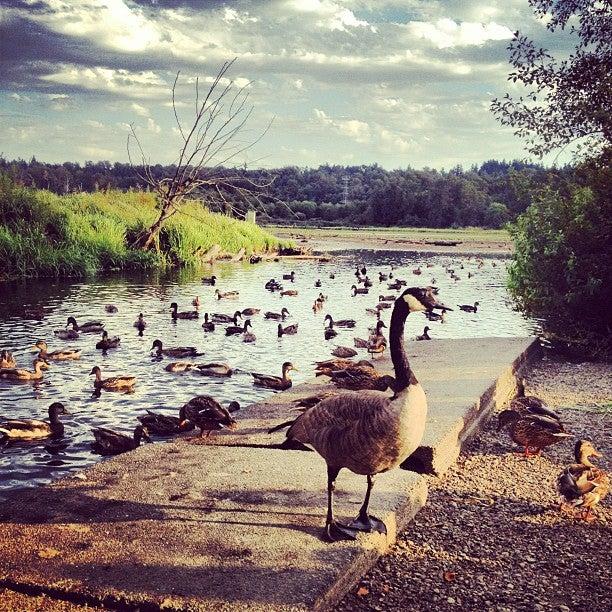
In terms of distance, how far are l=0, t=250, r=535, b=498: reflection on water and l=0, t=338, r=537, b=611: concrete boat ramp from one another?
2.11 metres

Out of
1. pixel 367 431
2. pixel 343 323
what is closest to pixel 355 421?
pixel 367 431

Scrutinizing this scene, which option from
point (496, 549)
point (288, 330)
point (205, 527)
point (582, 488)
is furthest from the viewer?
point (288, 330)

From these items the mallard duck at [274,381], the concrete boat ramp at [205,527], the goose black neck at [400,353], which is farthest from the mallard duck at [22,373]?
the goose black neck at [400,353]

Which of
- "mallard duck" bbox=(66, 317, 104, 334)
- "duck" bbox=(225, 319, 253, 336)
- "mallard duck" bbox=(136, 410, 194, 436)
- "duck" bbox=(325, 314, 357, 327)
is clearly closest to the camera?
"mallard duck" bbox=(136, 410, 194, 436)

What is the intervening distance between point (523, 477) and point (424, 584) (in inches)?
106

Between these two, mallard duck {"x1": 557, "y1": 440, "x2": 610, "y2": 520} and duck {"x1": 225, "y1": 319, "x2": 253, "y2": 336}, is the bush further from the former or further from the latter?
mallard duck {"x1": 557, "y1": 440, "x2": 610, "y2": 520}

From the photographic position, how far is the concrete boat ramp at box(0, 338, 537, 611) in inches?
166

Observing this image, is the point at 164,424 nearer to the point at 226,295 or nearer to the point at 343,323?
the point at 343,323

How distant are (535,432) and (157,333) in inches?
463

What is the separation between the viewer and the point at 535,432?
24.6 feet

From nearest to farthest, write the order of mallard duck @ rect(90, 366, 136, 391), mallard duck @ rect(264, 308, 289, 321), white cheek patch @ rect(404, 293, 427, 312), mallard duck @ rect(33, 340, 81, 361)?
white cheek patch @ rect(404, 293, 427, 312)
mallard duck @ rect(90, 366, 136, 391)
mallard duck @ rect(33, 340, 81, 361)
mallard duck @ rect(264, 308, 289, 321)

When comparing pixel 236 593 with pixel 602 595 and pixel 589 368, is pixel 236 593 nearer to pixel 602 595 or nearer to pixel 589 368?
pixel 602 595

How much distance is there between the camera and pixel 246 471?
629 centimetres

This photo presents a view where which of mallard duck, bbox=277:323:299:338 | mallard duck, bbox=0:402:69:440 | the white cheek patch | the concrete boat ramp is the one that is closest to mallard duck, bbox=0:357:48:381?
mallard duck, bbox=0:402:69:440
